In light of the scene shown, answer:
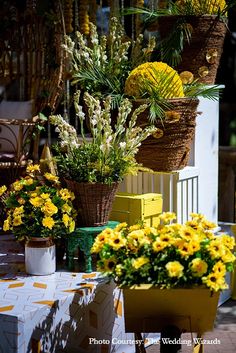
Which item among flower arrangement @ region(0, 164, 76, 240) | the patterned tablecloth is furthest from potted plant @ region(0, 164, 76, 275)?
the patterned tablecloth

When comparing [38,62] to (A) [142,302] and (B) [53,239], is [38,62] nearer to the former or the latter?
(B) [53,239]

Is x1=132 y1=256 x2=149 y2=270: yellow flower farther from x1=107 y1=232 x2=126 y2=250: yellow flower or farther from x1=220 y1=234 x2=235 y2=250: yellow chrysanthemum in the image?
x1=220 y1=234 x2=235 y2=250: yellow chrysanthemum

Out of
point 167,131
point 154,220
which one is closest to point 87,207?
point 154,220

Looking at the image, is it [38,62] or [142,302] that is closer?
[142,302]

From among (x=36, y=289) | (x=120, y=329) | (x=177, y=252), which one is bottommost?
(x=120, y=329)

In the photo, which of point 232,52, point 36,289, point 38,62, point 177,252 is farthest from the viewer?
point 232,52

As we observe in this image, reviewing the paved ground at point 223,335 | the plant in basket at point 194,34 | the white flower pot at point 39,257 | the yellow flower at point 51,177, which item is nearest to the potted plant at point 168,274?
the white flower pot at point 39,257

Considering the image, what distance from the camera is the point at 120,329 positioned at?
3.88 metres

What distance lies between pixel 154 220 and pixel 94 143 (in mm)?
668

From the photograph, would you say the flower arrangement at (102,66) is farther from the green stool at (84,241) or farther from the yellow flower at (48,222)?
the yellow flower at (48,222)

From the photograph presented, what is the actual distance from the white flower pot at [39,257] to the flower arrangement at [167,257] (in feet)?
2.27

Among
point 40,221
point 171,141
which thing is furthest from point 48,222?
point 171,141

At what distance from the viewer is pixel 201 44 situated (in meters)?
4.86

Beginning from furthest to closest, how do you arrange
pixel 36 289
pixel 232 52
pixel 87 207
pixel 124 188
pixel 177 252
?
pixel 232 52 → pixel 124 188 → pixel 87 207 → pixel 36 289 → pixel 177 252
